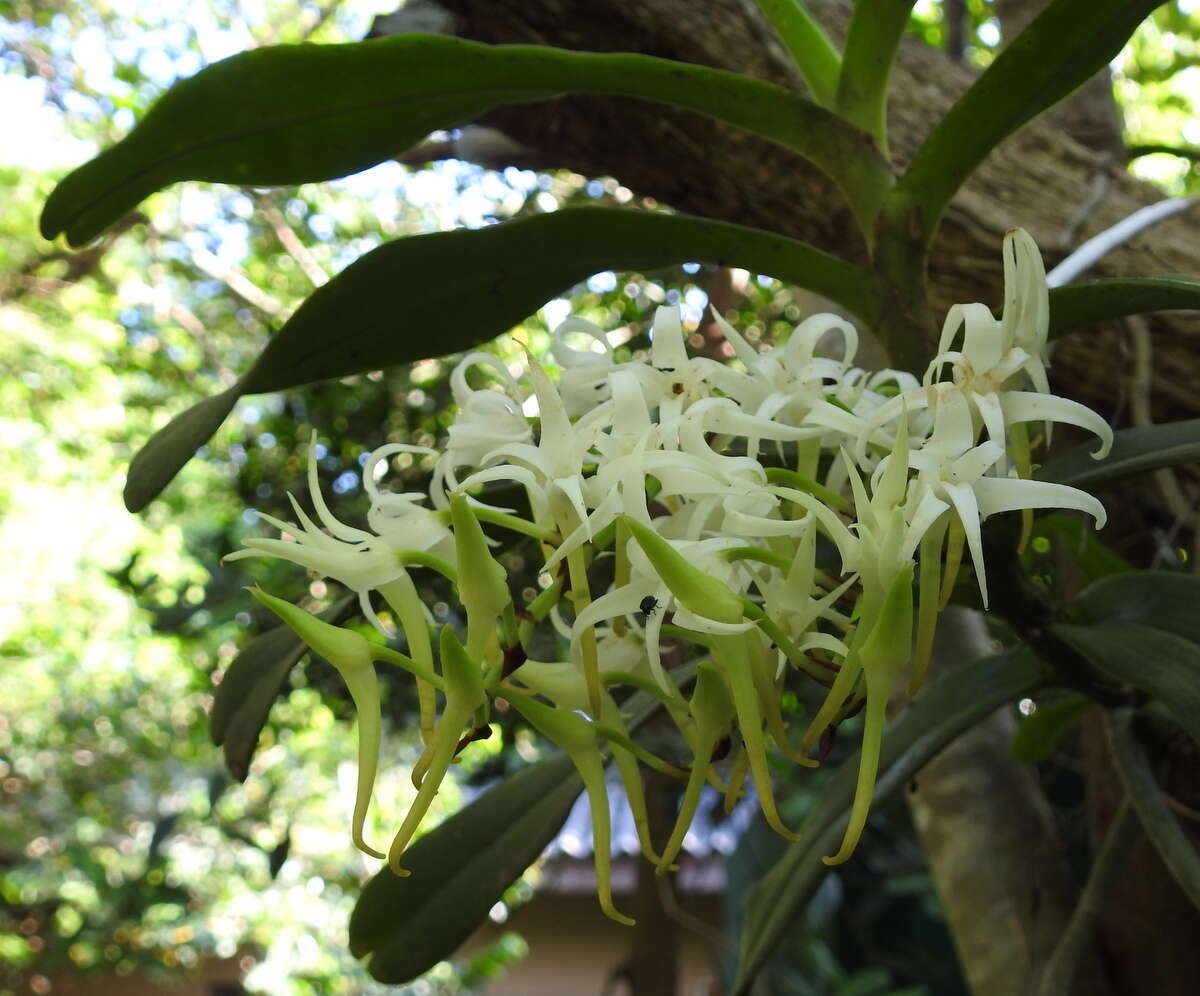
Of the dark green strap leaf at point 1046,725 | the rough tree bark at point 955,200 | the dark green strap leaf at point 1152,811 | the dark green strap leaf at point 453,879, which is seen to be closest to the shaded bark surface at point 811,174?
the rough tree bark at point 955,200

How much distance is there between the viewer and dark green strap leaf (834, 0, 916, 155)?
1.69ft

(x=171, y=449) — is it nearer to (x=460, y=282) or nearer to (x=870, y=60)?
(x=460, y=282)

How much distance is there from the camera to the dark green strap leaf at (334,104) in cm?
44

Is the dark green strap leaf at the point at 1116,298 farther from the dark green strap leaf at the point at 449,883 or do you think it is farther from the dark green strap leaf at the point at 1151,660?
the dark green strap leaf at the point at 449,883

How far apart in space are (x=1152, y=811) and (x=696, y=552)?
0.36 metres

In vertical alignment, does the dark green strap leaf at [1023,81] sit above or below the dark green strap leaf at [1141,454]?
above

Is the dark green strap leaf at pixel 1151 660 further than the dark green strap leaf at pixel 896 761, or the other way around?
the dark green strap leaf at pixel 896 761

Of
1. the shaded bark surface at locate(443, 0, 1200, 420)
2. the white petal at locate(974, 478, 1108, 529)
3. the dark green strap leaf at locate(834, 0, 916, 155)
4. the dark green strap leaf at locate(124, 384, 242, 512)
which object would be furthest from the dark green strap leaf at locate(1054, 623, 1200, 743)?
the shaded bark surface at locate(443, 0, 1200, 420)

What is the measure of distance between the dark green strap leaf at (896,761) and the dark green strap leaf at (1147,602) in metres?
0.06

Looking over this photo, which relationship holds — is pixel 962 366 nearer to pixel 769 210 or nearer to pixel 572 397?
pixel 572 397

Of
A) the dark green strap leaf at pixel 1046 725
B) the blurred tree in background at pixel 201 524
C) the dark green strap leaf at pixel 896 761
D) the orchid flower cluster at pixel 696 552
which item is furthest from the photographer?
the blurred tree in background at pixel 201 524

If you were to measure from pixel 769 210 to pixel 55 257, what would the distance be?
11.6 ft

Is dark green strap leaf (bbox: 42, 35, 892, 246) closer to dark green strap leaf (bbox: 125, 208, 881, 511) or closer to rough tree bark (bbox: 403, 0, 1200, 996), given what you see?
dark green strap leaf (bbox: 125, 208, 881, 511)

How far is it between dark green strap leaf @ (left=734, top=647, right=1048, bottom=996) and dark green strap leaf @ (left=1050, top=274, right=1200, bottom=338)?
7.9 inches
